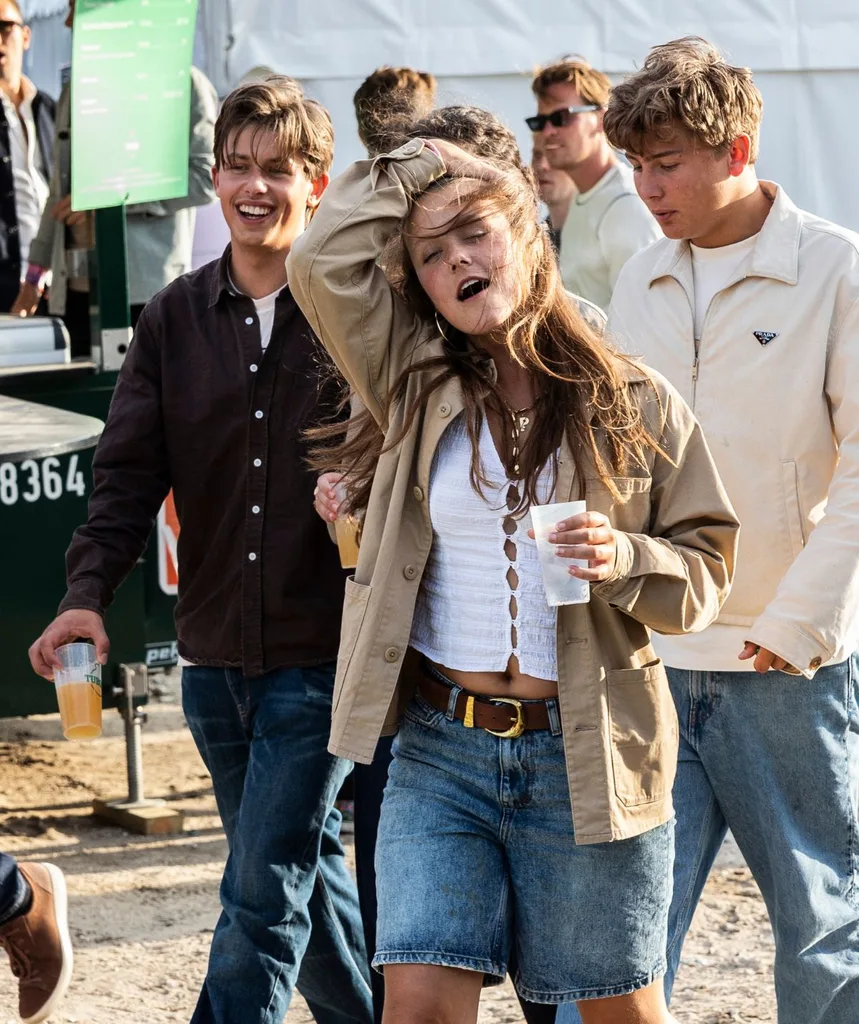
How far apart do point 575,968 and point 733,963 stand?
201 centimetres

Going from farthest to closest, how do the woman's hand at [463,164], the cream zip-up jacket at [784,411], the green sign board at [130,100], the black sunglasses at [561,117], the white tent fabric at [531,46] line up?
the white tent fabric at [531,46] < the black sunglasses at [561,117] < the green sign board at [130,100] < the cream zip-up jacket at [784,411] < the woman's hand at [463,164]

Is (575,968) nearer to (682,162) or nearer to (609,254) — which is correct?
(682,162)

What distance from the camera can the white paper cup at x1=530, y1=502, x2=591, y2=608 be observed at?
244 centimetres

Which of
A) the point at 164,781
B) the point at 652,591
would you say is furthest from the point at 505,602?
the point at 164,781

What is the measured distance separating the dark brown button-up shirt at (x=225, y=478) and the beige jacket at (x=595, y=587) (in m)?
0.53

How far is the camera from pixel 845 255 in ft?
10.2

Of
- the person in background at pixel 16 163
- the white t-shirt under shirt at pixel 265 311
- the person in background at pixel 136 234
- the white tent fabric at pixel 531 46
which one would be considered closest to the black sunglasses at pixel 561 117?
the person in background at pixel 136 234

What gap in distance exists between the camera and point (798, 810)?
3125 mm

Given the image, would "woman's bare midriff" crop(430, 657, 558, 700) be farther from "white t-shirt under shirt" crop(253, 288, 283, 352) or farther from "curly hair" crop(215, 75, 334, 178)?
"curly hair" crop(215, 75, 334, 178)

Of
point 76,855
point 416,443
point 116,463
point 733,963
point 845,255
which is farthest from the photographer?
point 76,855

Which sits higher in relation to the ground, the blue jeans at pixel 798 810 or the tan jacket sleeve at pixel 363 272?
the tan jacket sleeve at pixel 363 272

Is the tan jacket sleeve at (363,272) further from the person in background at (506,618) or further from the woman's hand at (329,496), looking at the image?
the woman's hand at (329,496)

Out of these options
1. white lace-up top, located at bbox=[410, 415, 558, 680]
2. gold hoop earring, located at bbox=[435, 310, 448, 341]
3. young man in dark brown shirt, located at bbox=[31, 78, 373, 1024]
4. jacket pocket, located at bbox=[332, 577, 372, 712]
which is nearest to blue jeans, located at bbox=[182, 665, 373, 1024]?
young man in dark brown shirt, located at bbox=[31, 78, 373, 1024]

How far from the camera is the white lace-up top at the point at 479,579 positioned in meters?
2.64
